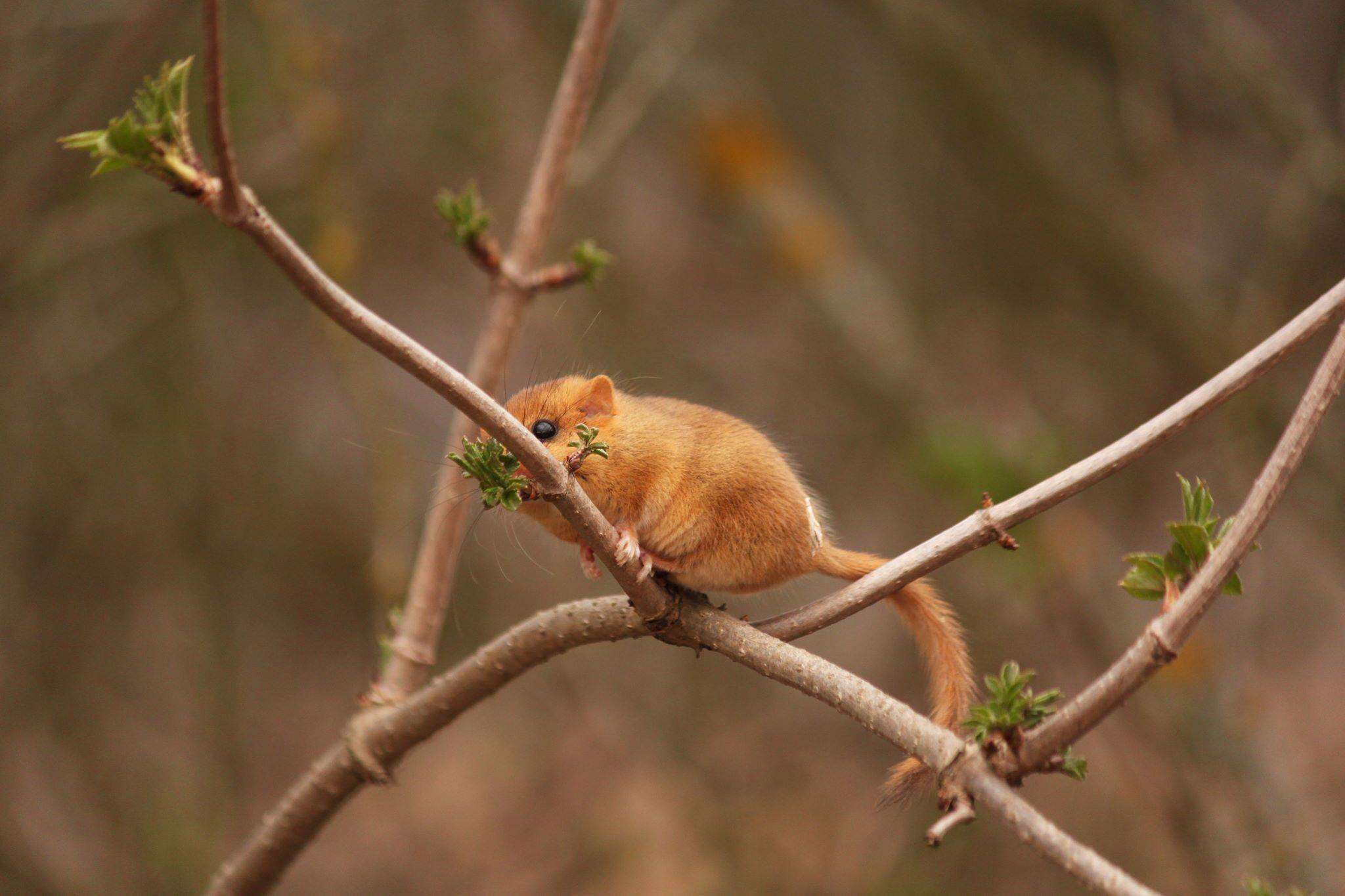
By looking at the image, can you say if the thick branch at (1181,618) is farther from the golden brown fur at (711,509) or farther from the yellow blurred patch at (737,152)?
the yellow blurred patch at (737,152)

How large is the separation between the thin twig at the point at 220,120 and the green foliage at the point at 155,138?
0.05 metres

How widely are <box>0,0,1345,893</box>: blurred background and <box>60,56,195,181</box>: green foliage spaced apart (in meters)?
2.40

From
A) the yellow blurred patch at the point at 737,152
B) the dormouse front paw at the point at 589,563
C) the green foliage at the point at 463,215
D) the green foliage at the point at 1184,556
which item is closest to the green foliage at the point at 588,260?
the green foliage at the point at 463,215

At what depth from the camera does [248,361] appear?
5434 mm

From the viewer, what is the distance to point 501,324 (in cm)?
265

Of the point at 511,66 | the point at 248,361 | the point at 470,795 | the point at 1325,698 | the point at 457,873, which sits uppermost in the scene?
the point at 511,66

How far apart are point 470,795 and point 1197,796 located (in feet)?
13.9

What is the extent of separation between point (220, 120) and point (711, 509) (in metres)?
1.26

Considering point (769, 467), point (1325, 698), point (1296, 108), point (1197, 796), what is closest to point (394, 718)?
point (769, 467)

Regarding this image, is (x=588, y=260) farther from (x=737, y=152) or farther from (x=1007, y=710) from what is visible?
(x=737, y=152)

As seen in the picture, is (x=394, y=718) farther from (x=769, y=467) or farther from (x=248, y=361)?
(x=248, y=361)

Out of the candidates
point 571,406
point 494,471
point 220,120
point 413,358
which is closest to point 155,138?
point 220,120

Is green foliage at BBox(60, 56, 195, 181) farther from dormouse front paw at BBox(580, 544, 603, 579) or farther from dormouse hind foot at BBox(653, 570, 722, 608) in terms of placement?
dormouse front paw at BBox(580, 544, 603, 579)

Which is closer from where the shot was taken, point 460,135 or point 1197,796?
point 1197,796
